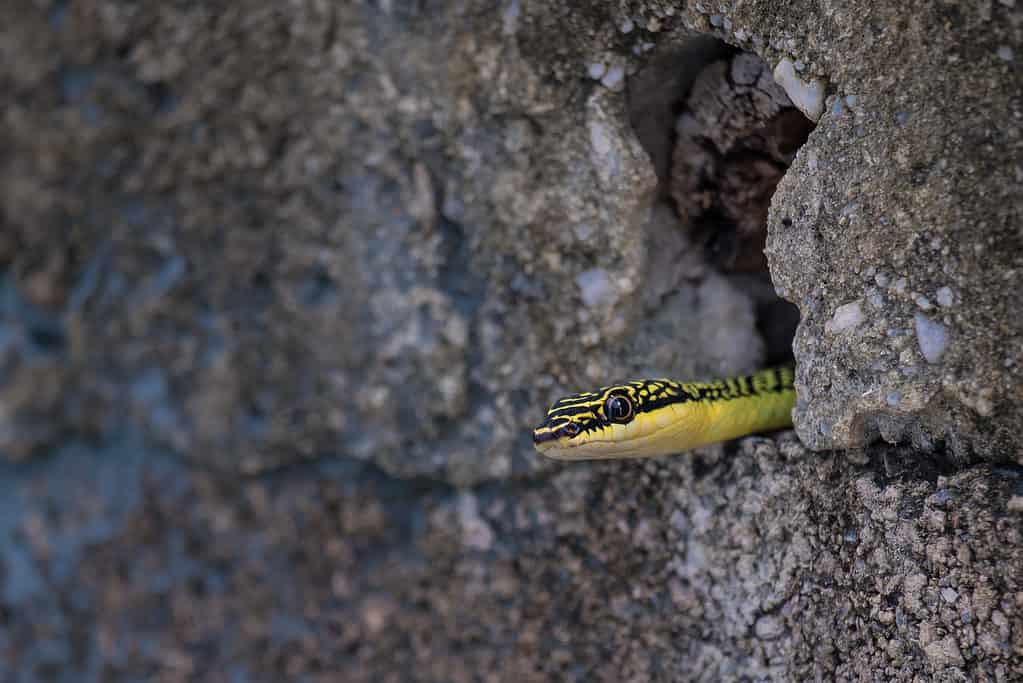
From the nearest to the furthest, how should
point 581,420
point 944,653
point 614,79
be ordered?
1. point 944,653
2. point 581,420
3. point 614,79

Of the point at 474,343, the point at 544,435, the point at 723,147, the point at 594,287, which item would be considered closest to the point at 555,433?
the point at 544,435

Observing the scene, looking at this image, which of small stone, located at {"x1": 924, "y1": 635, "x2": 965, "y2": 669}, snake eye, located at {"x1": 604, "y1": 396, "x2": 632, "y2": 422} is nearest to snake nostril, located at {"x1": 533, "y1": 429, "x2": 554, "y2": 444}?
snake eye, located at {"x1": 604, "y1": 396, "x2": 632, "y2": 422}

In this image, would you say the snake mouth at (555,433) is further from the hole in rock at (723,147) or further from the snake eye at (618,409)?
the hole in rock at (723,147)

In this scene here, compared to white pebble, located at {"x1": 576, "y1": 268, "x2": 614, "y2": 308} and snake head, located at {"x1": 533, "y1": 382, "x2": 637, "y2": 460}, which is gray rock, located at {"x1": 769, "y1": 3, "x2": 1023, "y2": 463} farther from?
white pebble, located at {"x1": 576, "y1": 268, "x2": 614, "y2": 308}

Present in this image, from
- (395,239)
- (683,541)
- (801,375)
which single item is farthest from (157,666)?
(801,375)

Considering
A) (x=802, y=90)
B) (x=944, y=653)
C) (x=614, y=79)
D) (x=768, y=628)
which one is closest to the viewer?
(x=944, y=653)

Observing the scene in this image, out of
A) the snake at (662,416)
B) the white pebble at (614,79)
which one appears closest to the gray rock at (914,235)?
the snake at (662,416)

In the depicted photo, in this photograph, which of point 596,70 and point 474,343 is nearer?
point 596,70

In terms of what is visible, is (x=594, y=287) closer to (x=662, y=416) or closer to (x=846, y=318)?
(x=662, y=416)
